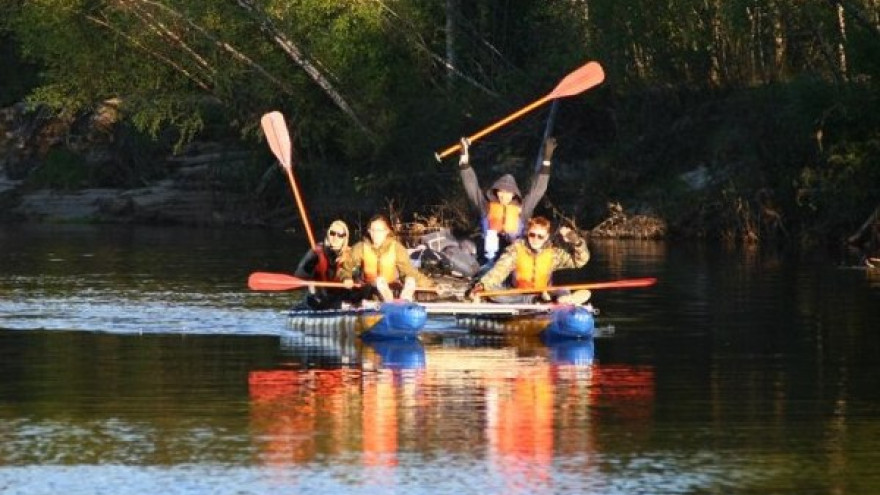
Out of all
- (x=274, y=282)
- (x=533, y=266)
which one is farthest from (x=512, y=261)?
(x=274, y=282)

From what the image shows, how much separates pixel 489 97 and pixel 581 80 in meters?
18.5

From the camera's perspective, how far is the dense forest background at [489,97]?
1679 inches

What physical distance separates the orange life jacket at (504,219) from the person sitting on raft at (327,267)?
192 centimetres

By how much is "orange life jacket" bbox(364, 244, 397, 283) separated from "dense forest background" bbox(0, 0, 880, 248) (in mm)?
17743

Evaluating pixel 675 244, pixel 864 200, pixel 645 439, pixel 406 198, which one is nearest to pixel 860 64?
pixel 864 200

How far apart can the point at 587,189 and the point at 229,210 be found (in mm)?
9485

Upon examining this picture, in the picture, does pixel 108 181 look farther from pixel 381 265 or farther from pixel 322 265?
pixel 381 265

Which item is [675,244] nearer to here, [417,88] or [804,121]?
[804,121]

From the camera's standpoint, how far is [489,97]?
50.6 m

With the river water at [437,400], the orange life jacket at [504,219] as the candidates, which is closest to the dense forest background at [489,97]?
the river water at [437,400]

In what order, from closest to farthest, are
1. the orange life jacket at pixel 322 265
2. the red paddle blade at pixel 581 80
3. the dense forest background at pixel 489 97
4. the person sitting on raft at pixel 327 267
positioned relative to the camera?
the person sitting on raft at pixel 327 267
the orange life jacket at pixel 322 265
the red paddle blade at pixel 581 80
the dense forest background at pixel 489 97

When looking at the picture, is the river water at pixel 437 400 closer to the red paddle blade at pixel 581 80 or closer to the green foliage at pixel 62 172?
the red paddle blade at pixel 581 80

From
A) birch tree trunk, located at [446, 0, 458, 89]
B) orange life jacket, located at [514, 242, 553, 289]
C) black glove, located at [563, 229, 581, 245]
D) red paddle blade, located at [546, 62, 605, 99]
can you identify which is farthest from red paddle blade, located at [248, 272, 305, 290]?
birch tree trunk, located at [446, 0, 458, 89]

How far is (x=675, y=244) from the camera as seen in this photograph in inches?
1698
